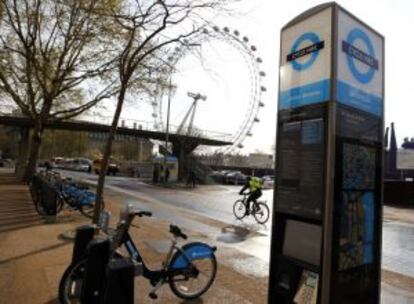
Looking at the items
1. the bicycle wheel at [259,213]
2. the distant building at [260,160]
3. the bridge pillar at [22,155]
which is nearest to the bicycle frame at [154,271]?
the bicycle wheel at [259,213]

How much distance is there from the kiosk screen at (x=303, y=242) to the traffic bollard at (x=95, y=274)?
1783 mm

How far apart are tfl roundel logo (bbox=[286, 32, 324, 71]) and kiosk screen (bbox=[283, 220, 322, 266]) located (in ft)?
4.60

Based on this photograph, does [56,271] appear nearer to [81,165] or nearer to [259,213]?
[259,213]

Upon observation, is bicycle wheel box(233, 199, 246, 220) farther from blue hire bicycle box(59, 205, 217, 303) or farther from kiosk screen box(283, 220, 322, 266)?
kiosk screen box(283, 220, 322, 266)

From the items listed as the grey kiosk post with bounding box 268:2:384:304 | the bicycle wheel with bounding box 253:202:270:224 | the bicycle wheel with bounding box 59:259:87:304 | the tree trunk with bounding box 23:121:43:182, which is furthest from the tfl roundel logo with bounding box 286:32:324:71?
the tree trunk with bounding box 23:121:43:182

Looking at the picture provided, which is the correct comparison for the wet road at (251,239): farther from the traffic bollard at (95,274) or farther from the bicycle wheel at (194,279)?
the traffic bollard at (95,274)

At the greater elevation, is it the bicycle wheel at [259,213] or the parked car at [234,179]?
the parked car at [234,179]

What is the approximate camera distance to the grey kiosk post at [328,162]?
404cm

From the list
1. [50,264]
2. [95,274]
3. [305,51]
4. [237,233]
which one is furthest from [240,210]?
[305,51]

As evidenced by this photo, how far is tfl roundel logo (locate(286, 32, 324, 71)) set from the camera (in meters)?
4.22

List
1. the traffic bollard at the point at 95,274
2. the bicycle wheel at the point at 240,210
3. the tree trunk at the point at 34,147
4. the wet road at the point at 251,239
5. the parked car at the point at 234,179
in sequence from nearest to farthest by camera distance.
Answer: the traffic bollard at the point at 95,274 → the wet road at the point at 251,239 → the bicycle wheel at the point at 240,210 → the tree trunk at the point at 34,147 → the parked car at the point at 234,179

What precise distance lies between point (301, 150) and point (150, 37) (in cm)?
711

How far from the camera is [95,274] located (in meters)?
4.77

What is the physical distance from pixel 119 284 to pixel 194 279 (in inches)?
95.0
